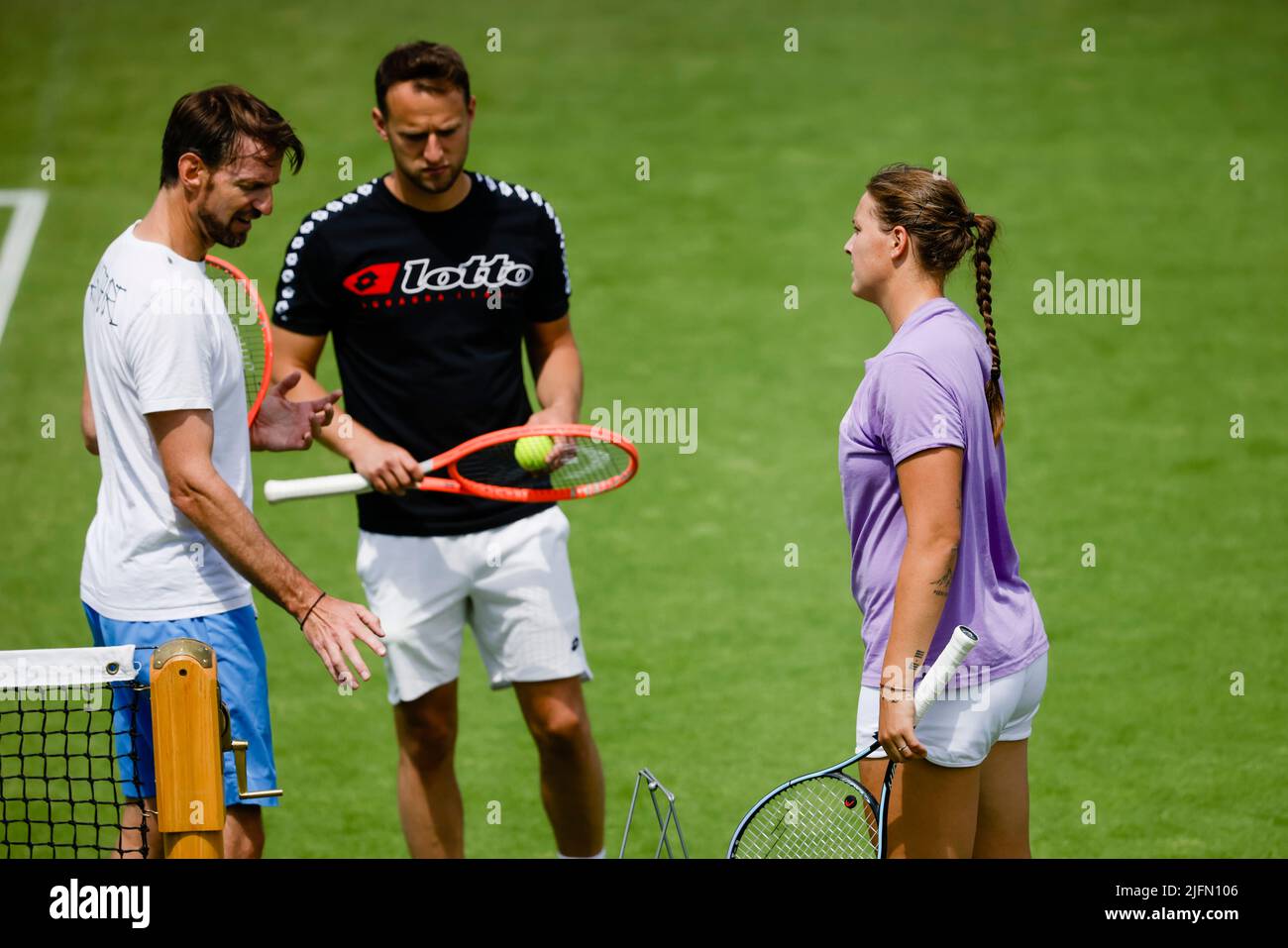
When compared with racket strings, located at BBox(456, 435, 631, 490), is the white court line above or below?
above

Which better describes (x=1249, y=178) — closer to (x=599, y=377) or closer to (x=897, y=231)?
(x=599, y=377)

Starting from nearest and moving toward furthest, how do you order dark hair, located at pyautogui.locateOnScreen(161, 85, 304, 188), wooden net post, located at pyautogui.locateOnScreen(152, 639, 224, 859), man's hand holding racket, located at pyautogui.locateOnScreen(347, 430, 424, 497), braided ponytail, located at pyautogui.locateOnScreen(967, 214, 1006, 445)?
wooden net post, located at pyautogui.locateOnScreen(152, 639, 224, 859)
braided ponytail, located at pyautogui.locateOnScreen(967, 214, 1006, 445)
dark hair, located at pyautogui.locateOnScreen(161, 85, 304, 188)
man's hand holding racket, located at pyautogui.locateOnScreen(347, 430, 424, 497)

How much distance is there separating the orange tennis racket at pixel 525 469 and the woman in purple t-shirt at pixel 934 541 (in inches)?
45.8

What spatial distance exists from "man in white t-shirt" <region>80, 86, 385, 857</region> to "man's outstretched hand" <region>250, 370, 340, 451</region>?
19.3 inches

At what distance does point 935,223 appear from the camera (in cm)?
407

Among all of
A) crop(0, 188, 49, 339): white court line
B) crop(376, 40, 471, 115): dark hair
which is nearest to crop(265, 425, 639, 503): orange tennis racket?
crop(376, 40, 471, 115): dark hair

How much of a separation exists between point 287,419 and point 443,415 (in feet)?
1.70

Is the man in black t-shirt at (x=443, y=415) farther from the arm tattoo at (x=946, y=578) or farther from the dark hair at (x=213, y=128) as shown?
the arm tattoo at (x=946, y=578)

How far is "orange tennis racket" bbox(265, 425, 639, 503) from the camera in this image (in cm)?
508

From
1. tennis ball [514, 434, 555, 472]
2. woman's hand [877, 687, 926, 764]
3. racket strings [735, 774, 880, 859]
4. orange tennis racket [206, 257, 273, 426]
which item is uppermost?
orange tennis racket [206, 257, 273, 426]

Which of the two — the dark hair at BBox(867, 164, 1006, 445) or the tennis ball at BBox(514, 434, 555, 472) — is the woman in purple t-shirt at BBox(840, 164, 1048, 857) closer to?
the dark hair at BBox(867, 164, 1006, 445)

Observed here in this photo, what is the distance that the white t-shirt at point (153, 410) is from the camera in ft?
13.9

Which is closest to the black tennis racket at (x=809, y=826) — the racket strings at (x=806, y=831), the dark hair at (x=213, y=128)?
the racket strings at (x=806, y=831)

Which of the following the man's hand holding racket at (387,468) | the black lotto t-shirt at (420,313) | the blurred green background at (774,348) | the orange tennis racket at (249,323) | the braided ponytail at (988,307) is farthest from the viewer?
the blurred green background at (774,348)
